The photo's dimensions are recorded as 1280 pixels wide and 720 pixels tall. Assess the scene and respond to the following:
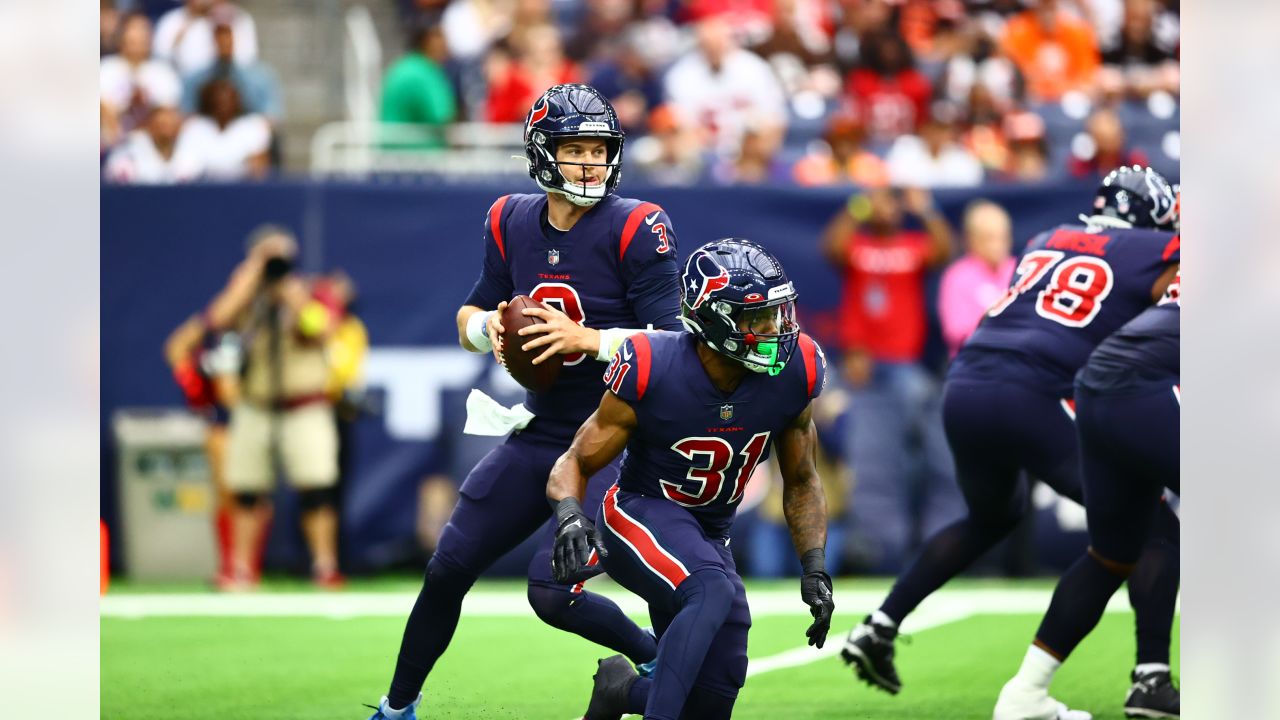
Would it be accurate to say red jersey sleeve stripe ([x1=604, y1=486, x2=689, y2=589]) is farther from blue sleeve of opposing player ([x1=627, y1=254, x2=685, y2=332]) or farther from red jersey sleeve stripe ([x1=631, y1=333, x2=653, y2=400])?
blue sleeve of opposing player ([x1=627, y1=254, x2=685, y2=332])

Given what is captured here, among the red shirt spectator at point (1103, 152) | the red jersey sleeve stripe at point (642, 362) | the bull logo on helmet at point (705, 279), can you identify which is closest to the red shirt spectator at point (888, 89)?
the red shirt spectator at point (1103, 152)

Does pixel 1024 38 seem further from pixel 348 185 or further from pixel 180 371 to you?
pixel 180 371

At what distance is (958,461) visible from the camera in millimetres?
6129

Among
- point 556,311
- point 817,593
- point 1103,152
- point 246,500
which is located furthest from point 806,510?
point 1103,152

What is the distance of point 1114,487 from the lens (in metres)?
5.47

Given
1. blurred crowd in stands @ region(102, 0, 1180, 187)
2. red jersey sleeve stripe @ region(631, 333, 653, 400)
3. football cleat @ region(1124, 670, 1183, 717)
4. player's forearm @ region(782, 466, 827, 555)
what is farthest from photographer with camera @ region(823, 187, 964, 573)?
red jersey sleeve stripe @ region(631, 333, 653, 400)

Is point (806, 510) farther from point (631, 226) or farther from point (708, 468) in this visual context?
point (631, 226)

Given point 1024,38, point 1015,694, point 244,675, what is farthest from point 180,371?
point 1024,38

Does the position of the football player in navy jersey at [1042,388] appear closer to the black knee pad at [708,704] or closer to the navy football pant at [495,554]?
the navy football pant at [495,554]

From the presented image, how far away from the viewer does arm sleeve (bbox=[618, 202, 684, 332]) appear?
5027 mm

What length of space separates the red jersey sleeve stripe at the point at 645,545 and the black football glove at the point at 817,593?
340mm

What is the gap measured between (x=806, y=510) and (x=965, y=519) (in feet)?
5.63

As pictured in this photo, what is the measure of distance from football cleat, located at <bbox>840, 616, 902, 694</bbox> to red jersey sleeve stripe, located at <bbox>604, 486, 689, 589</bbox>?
1701mm

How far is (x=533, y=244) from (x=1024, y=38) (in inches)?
344
